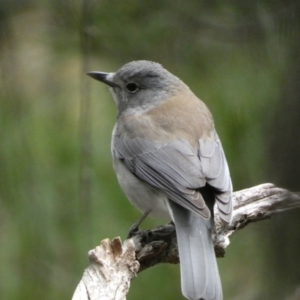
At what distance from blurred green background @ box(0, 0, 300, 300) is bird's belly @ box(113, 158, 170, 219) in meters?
0.45

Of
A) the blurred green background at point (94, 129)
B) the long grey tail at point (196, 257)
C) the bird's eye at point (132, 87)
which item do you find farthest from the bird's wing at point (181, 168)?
the bird's eye at point (132, 87)

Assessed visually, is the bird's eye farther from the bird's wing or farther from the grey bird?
the bird's wing

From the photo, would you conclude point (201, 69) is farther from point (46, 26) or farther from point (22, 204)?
point (22, 204)

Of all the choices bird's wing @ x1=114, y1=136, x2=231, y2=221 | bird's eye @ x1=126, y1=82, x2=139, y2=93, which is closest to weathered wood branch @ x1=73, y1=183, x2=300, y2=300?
bird's wing @ x1=114, y1=136, x2=231, y2=221

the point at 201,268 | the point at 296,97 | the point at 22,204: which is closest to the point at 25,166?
the point at 22,204

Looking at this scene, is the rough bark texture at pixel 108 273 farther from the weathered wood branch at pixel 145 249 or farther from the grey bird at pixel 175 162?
the grey bird at pixel 175 162

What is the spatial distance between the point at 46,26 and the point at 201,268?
3.58 meters

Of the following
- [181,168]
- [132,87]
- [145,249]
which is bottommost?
[145,249]

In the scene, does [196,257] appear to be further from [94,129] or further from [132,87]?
[94,129]

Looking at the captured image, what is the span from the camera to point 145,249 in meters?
4.03

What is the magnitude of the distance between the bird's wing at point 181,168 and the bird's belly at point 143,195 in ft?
0.17

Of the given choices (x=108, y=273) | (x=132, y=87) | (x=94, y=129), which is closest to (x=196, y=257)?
(x=108, y=273)

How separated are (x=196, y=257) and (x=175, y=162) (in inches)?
31.1

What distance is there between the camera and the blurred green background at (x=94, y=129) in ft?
16.9
